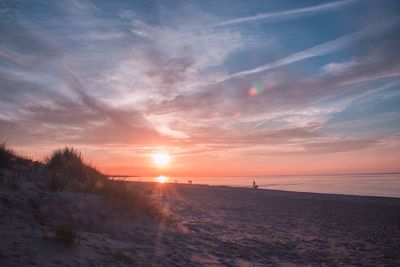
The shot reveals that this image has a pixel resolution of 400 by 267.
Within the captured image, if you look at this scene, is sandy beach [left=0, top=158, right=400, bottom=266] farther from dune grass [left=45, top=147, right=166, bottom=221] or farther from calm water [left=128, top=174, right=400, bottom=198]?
calm water [left=128, top=174, right=400, bottom=198]

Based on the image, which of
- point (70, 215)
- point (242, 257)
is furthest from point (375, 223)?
point (70, 215)

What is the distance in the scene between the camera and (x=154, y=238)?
7566 mm

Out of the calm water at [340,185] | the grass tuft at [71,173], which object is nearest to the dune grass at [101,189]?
the grass tuft at [71,173]

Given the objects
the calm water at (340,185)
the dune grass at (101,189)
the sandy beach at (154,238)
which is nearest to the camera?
the sandy beach at (154,238)

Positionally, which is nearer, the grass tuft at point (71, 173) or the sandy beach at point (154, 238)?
the sandy beach at point (154, 238)

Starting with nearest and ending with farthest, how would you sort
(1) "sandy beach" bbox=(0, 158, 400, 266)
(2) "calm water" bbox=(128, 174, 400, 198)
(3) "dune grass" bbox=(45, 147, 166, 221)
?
1. (1) "sandy beach" bbox=(0, 158, 400, 266)
2. (3) "dune grass" bbox=(45, 147, 166, 221)
3. (2) "calm water" bbox=(128, 174, 400, 198)

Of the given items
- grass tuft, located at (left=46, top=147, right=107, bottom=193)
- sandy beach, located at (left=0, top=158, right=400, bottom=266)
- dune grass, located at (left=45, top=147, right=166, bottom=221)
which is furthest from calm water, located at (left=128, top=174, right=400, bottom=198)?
sandy beach, located at (left=0, top=158, right=400, bottom=266)

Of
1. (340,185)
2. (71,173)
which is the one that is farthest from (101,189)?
(340,185)

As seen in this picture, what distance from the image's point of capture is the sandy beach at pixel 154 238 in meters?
5.11

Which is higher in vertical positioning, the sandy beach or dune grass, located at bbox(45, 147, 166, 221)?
dune grass, located at bbox(45, 147, 166, 221)

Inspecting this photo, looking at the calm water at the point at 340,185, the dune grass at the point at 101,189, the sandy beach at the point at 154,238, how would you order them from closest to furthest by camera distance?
1. the sandy beach at the point at 154,238
2. the dune grass at the point at 101,189
3. the calm water at the point at 340,185

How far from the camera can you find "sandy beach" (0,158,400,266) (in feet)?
16.8

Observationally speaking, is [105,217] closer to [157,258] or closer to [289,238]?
[157,258]

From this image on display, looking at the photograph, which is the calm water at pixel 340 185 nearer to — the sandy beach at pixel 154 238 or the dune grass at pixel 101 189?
the dune grass at pixel 101 189
